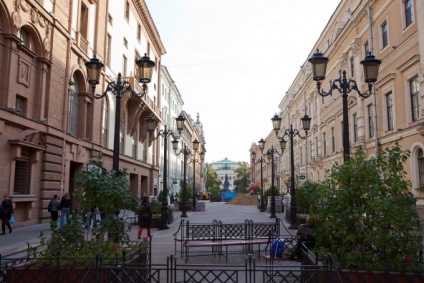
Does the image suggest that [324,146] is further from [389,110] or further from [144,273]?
[144,273]

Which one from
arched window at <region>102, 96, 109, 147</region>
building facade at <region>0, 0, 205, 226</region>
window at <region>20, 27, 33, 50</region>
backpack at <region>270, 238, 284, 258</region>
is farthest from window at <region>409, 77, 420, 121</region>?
arched window at <region>102, 96, 109, 147</region>

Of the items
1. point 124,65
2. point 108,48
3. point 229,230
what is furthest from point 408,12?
point 124,65

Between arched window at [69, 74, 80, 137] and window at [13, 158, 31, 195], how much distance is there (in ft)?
15.5

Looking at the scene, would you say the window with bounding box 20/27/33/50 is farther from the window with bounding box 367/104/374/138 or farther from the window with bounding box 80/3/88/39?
the window with bounding box 367/104/374/138

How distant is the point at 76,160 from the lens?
22578 millimetres

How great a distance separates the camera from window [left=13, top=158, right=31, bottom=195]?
1744cm

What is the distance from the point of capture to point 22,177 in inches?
701

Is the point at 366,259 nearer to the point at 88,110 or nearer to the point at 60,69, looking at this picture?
the point at 60,69

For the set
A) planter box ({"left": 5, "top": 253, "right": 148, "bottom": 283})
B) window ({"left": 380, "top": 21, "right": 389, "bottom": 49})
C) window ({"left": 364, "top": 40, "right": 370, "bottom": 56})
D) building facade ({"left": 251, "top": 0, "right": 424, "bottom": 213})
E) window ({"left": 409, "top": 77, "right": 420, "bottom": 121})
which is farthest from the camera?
window ({"left": 364, "top": 40, "right": 370, "bottom": 56})

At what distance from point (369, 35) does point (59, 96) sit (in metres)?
17.9

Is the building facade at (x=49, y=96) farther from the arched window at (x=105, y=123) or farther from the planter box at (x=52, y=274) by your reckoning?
the planter box at (x=52, y=274)

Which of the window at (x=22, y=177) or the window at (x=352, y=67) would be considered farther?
the window at (x=352, y=67)

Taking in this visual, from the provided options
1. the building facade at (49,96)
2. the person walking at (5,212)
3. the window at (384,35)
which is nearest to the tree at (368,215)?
the person walking at (5,212)

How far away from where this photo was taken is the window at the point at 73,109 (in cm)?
2247
